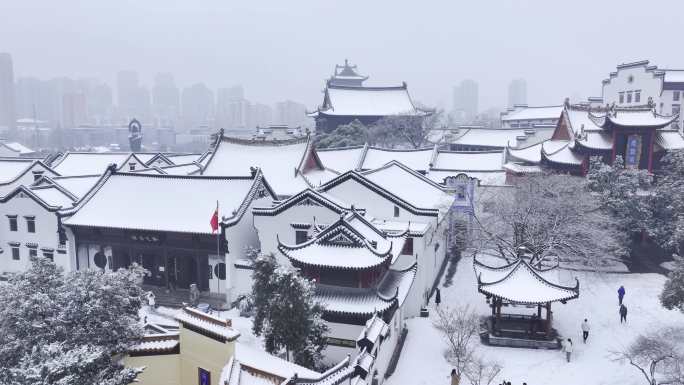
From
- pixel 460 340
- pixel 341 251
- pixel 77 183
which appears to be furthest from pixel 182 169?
pixel 460 340

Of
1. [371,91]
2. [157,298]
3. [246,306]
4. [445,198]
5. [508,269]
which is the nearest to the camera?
[508,269]

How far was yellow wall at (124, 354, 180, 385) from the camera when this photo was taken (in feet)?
49.7

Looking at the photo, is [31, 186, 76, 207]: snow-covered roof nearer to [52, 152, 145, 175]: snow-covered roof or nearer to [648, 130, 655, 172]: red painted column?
[52, 152, 145, 175]: snow-covered roof

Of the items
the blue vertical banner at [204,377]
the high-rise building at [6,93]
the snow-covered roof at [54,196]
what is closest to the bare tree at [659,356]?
the blue vertical banner at [204,377]

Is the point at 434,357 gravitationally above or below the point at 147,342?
below

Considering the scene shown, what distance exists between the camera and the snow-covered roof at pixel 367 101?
188 feet

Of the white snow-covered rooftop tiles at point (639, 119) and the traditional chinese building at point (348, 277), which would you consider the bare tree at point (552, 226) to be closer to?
the white snow-covered rooftop tiles at point (639, 119)

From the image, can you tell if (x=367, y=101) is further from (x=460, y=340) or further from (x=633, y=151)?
(x=460, y=340)

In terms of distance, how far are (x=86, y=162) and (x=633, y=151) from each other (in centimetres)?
3913

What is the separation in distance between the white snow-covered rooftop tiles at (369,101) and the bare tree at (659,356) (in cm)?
3822

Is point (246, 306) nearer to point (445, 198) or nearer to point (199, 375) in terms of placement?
point (199, 375)

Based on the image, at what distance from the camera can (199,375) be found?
48.9ft

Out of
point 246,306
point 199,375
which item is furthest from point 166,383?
point 246,306

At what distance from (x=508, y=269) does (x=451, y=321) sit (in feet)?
11.1
